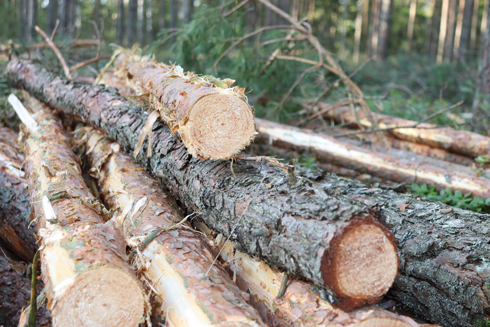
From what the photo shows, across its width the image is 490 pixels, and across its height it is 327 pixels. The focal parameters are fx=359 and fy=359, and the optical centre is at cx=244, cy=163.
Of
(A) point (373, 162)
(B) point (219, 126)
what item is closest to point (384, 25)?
(A) point (373, 162)

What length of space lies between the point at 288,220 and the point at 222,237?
749mm

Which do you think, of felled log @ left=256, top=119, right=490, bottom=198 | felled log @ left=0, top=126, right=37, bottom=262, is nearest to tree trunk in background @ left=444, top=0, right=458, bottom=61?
felled log @ left=256, top=119, right=490, bottom=198

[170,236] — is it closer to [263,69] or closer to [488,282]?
[488,282]

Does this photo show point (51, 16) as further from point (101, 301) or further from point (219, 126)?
point (101, 301)

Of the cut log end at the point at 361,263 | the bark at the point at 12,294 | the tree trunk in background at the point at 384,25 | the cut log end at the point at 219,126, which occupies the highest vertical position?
the tree trunk in background at the point at 384,25

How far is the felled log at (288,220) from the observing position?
164 cm

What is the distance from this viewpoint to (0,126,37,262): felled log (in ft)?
9.43

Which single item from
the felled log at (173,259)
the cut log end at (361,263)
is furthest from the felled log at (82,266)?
the cut log end at (361,263)

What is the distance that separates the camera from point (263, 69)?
5.36m

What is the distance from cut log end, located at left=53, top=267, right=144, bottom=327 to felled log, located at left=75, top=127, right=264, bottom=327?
195 mm

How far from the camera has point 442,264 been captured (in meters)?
2.00

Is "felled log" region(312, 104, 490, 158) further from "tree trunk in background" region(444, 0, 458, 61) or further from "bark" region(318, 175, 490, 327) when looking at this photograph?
"tree trunk in background" region(444, 0, 458, 61)

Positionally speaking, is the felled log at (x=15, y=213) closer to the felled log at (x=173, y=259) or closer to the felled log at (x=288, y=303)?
the felled log at (x=173, y=259)

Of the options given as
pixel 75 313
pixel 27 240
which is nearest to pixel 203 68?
pixel 27 240
